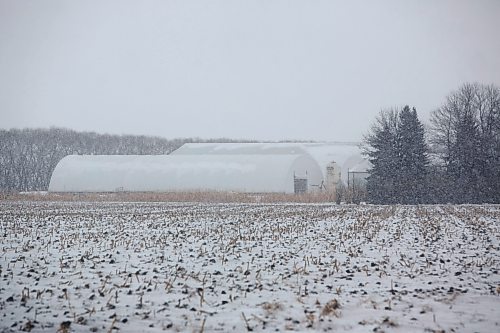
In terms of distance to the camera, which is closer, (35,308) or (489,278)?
(35,308)

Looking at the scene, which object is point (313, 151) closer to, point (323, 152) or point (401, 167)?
point (323, 152)

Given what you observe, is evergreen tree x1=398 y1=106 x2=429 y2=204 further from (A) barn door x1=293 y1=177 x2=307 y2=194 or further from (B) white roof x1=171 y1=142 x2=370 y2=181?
(B) white roof x1=171 y1=142 x2=370 y2=181

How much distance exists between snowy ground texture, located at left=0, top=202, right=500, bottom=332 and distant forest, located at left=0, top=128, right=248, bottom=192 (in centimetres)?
5882

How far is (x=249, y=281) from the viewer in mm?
9281

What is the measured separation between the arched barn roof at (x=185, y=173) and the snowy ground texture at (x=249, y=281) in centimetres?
3169

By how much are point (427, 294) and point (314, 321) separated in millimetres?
2477

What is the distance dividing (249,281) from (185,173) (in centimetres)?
4290

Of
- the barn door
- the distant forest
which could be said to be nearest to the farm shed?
the barn door

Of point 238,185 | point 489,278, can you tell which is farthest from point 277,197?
point 489,278

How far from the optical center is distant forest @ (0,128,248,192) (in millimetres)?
70688

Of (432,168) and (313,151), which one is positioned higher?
(313,151)

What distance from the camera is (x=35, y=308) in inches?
296

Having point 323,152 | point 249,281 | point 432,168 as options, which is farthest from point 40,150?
point 249,281

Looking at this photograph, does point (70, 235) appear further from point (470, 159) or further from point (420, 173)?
point (470, 159)
